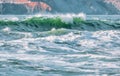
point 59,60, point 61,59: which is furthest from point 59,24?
point 59,60

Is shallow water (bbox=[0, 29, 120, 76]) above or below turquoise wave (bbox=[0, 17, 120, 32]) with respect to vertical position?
below

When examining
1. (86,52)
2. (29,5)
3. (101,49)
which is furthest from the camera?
(29,5)

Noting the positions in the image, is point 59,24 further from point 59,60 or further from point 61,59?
point 59,60

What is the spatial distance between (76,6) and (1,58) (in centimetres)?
15483

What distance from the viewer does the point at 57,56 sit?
13.0 m

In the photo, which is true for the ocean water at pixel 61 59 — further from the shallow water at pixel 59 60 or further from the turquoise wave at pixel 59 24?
the turquoise wave at pixel 59 24

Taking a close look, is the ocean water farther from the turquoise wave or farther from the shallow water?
the turquoise wave

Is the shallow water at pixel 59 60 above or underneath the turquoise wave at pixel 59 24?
underneath

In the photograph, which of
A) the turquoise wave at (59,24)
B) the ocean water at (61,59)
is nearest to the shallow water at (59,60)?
the ocean water at (61,59)

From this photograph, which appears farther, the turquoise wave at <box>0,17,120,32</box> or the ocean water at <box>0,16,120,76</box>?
the turquoise wave at <box>0,17,120,32</box>

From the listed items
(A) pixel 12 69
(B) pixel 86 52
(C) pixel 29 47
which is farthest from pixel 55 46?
(A) pixel 12 69

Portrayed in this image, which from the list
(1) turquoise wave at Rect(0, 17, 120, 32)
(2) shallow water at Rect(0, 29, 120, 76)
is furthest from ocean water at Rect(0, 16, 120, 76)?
(1) turquoise wave at Rect(0, 17, 120, 32)

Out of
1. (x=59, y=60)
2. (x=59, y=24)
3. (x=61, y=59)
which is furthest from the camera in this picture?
(x=59, y=24)

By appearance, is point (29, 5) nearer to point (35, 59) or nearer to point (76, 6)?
point (76, 6)
